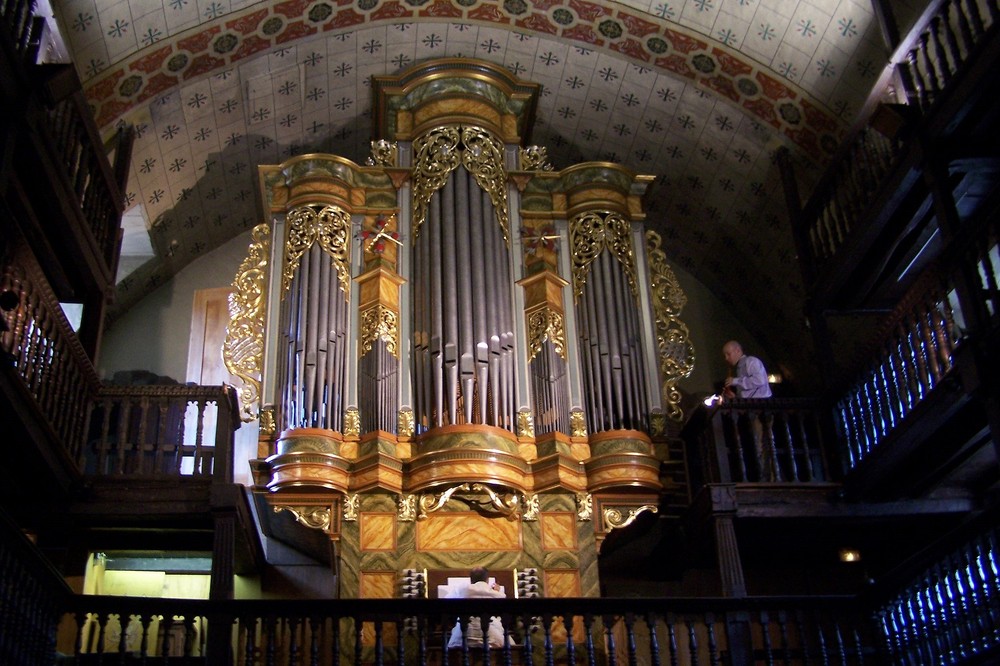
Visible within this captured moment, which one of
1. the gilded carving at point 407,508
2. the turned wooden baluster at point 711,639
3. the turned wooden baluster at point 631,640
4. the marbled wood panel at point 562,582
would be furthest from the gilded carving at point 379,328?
the turned wooden baluster at point 711,639

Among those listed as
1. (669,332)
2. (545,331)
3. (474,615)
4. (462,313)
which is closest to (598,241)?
(669,332)

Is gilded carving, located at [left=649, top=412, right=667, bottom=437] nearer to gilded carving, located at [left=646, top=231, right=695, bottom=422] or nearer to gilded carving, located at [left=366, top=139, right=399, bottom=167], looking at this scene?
gilded carving, located at [left=646, top=231, right=695, bottom=422]

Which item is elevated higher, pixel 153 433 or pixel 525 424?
pixel 525 424

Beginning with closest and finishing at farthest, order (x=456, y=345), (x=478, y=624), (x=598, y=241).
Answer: (x=478, y=624), (x=456, y=345), (x=598, y=241)

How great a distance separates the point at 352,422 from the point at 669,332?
3.28 metres

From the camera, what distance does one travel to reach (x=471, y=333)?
11078 mm

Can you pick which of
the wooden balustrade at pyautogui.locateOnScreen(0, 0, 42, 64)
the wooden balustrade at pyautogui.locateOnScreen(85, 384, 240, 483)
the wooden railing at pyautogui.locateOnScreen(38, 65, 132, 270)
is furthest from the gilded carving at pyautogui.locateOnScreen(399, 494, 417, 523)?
the wooden balustrade at pyautogui.locateOnScreen(0, 0, 42, 64)

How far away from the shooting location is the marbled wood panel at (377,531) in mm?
10305

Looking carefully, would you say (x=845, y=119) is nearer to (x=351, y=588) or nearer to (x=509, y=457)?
(x=509, y=457)

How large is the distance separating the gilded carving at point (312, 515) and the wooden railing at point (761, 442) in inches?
131

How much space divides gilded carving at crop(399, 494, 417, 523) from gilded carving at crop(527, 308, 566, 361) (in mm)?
1777

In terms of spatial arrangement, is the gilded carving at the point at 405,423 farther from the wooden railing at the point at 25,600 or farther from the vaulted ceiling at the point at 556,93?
the vaulted ceiling at the point at 556,93

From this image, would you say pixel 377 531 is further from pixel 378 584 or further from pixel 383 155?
pixel 383 155

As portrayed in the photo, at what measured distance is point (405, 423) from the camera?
10.7m
